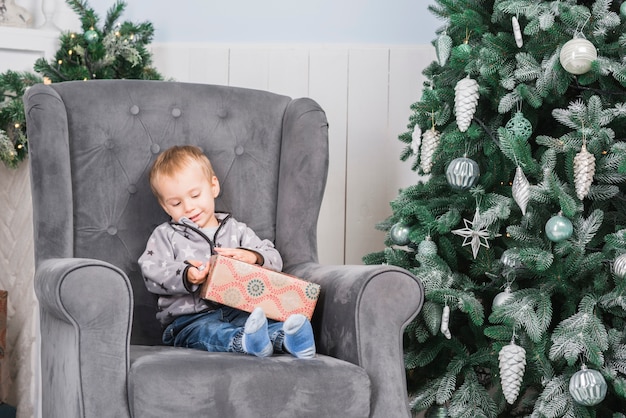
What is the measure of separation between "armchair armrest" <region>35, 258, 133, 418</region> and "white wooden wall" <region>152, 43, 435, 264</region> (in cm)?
149

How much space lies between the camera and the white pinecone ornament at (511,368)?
1.94 meters

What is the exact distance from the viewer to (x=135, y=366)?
1.62 meters

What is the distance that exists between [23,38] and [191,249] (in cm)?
123

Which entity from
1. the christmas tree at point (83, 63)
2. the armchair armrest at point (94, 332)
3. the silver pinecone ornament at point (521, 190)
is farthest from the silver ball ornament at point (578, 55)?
the christmas tree at point (83, 63)

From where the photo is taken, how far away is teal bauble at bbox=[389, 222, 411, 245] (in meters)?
2.29

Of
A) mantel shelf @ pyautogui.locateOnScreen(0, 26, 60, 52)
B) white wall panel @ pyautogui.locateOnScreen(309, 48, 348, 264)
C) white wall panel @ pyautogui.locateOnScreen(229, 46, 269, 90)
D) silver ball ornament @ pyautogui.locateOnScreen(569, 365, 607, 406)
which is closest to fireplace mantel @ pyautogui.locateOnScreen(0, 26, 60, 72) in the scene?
mantel shelf @ pyautogui.locateOnScreen(0, 26, 60, 52)

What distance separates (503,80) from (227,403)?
3.43 ft

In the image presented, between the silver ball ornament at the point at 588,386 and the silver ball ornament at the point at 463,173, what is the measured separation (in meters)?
0.53

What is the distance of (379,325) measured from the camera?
5.89 feet

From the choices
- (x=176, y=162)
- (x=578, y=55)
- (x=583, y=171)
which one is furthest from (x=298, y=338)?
(x=578, y=55)

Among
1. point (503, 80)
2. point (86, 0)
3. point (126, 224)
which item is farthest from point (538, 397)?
point (86, 0)

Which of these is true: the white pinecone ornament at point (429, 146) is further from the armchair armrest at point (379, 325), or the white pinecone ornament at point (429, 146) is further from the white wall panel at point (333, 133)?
the white wall panel at point (333, 133)

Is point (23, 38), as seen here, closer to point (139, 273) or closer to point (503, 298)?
point (139, 273)

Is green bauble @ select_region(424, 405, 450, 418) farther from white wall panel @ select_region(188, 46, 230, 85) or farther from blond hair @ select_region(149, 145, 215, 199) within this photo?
white wall panel @ select_region(188, 46, 230, 85)
